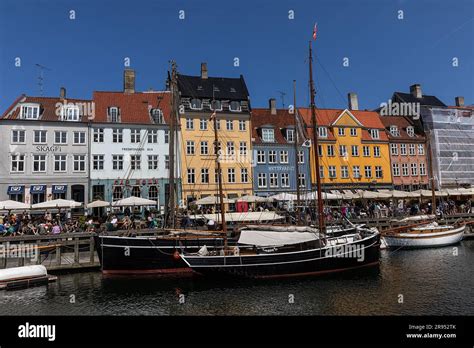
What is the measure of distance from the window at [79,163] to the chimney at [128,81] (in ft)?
35.4

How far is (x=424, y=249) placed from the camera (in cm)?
2717

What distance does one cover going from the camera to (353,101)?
177ft

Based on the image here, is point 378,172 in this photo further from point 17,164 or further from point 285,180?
point 17,164

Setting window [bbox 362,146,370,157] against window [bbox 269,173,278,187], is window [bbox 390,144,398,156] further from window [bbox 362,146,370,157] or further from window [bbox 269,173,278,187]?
window [bbox 269,173,278,187]

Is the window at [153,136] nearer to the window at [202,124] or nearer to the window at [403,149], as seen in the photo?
the window at [202,124]

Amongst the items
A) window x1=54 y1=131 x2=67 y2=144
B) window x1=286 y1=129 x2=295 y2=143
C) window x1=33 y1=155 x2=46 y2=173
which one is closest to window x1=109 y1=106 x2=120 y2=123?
window x1=54 y1=131 x2=67 y2=144

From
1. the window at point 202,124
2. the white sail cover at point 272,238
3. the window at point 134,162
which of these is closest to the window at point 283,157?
the window at point 202,124

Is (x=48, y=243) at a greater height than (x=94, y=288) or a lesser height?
greater

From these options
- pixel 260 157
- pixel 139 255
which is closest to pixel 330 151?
pixel 260 157

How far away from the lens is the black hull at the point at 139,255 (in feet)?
64.1

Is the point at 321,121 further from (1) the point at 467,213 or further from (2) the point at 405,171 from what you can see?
(1) the point at 467,213

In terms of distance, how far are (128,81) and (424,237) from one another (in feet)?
117
